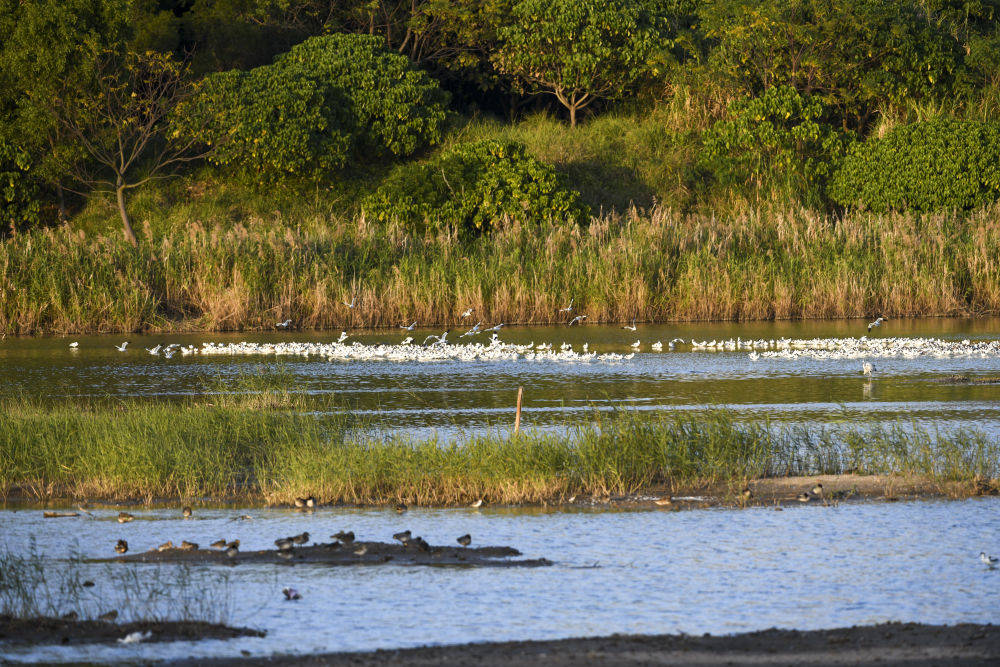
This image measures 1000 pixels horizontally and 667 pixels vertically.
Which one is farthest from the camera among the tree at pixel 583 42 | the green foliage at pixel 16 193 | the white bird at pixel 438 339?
the tree at pixel 583 42

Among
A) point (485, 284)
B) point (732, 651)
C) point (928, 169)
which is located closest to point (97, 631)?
point (732, 651)

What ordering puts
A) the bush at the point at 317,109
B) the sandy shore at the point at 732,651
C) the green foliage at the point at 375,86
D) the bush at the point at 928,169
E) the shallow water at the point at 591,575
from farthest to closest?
the green foliage at the point at 375,86
the bush at the point at 317,109
the bush at the point at 928,169
the shallow water at the point at 591,575
the sandy shore at the point at 732,651

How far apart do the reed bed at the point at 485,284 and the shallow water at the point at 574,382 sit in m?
2.48

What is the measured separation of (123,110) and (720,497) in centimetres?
2753

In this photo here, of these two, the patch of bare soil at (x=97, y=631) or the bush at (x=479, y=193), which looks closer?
the patch of bare soil at (x=97, y=631)

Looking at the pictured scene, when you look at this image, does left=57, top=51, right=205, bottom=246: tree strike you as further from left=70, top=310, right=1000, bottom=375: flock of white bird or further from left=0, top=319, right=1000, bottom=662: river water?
left=0, top=319, right=1000, bottom=662: river water

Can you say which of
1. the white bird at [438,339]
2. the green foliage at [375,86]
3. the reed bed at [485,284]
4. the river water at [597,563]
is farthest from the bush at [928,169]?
the river water at [597,563]

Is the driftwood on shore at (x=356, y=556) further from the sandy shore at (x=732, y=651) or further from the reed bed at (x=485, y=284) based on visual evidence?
the reed bed at (x=485, y=284)

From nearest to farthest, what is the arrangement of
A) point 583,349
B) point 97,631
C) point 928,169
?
point 97,631 → point 583,349 → point 928,169

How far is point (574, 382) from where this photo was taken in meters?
17.4

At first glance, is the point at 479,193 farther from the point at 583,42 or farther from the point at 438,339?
the point at 438,339

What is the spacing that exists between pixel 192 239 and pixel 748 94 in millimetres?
17617

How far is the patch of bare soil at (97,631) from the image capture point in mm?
6930

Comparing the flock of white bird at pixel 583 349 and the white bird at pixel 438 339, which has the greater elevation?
the white bird at pixel 438 339
